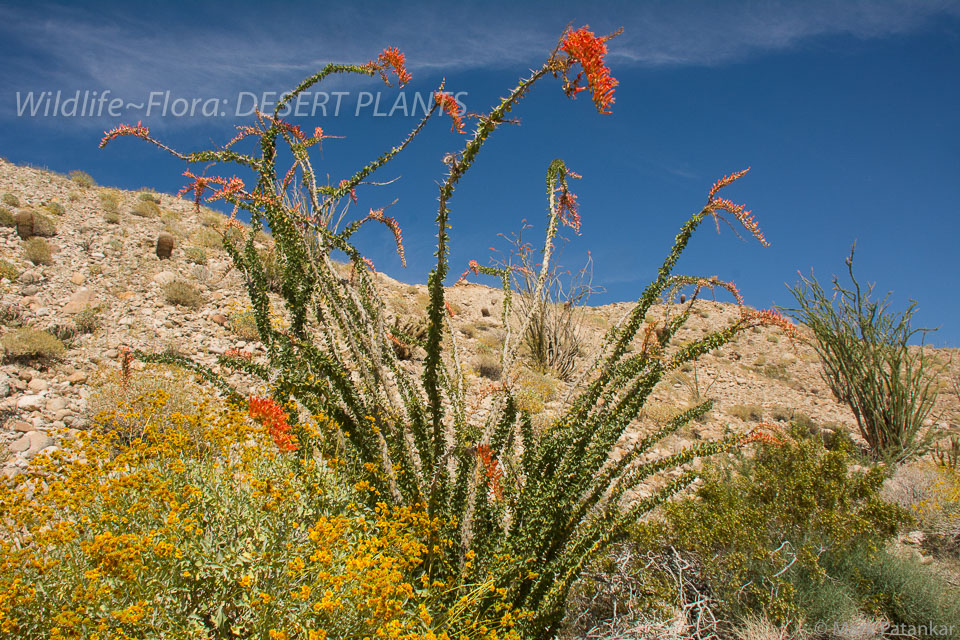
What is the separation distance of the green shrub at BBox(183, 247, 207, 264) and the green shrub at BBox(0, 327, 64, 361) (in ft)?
14.1

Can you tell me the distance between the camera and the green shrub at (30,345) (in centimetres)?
599

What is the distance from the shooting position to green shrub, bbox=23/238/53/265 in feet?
29.1

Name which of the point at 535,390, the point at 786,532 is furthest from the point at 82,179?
the point at 786,532

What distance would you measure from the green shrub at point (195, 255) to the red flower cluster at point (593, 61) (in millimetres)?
10794

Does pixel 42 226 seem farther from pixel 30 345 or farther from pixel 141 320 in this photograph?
pixel 30 345

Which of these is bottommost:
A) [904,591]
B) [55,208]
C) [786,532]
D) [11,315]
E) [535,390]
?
[904,591]

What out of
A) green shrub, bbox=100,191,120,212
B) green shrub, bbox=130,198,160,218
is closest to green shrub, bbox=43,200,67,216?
green shrub, bbox=100,191,120,212

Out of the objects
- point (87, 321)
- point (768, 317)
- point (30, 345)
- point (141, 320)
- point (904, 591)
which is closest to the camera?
point (768, 317)

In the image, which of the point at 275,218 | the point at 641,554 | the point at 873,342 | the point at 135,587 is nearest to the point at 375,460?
the point at 135,587

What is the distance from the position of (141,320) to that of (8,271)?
249 cm

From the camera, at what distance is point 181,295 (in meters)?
8.60

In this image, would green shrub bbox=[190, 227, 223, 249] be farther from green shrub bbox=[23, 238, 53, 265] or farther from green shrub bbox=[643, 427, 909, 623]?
green shrub bbox=[643, 427, 909, 623]

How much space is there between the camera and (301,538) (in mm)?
2596

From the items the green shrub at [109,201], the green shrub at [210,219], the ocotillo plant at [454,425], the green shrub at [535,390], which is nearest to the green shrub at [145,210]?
the green shrub at [109,201]
